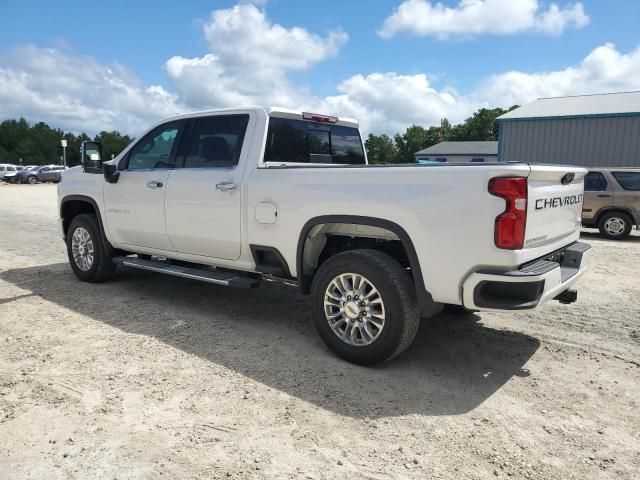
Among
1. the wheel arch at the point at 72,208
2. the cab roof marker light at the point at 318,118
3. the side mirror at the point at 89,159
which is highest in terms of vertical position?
the cab roof marker light at the point at 318,118

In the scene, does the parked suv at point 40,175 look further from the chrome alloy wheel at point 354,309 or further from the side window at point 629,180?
the chrome alloy wheel at point 354,309

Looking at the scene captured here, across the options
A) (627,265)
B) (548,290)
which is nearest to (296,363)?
(548,290)

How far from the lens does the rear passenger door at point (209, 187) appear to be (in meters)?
4.66

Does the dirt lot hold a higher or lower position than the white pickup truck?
lower

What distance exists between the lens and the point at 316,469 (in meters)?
2.65

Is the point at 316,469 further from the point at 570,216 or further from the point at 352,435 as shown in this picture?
the point at 570,216

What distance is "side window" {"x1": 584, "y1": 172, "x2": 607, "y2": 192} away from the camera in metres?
11.8

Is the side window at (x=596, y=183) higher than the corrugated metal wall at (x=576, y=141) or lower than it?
lower

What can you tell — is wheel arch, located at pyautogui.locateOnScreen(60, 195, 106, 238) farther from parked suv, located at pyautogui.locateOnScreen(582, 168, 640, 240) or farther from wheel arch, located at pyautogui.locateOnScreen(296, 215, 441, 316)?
parked suv, located at pyautogui.locateOnScreen(582, 168, 640, 240)

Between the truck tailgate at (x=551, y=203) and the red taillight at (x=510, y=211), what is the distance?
4.1 inches

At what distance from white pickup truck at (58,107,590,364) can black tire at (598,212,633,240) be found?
323 inches

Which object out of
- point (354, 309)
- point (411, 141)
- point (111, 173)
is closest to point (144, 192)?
point (111, 173)

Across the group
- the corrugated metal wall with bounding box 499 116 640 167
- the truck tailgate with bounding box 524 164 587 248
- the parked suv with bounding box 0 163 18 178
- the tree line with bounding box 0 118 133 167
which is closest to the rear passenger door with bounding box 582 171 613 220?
the corrugated metal wall with bounding box 499 116 640 167

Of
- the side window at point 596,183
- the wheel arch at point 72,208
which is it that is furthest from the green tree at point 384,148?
the wheel arch at point 72,208
